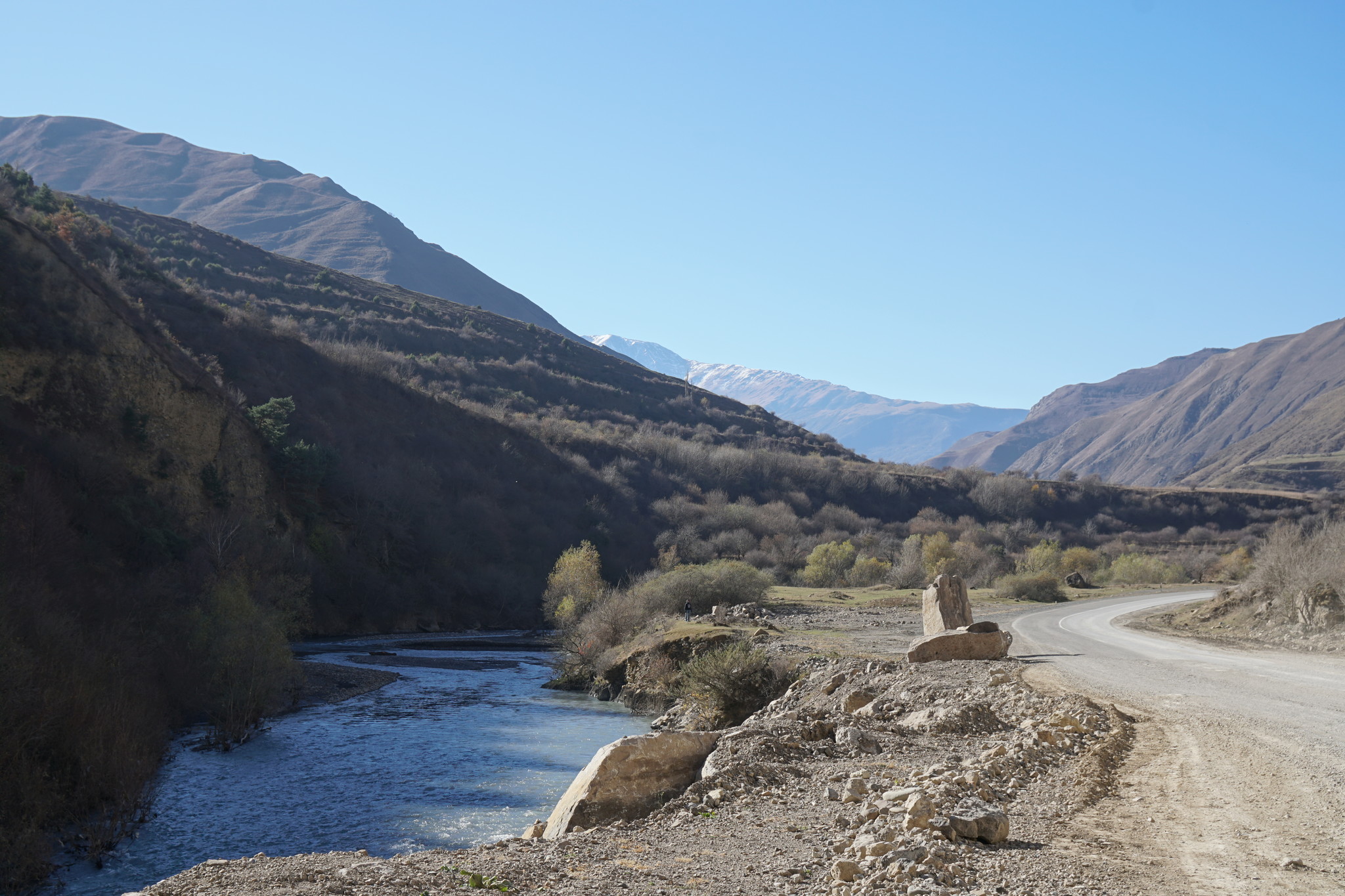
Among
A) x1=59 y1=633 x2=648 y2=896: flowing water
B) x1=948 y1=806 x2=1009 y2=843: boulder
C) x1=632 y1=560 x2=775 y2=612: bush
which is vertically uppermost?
x1=948 y1=806 x2=1009 y2=843: boulder

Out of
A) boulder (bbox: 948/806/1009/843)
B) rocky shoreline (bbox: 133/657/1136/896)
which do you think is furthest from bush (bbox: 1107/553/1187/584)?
boulder (bbox: 948/806/1009/843)

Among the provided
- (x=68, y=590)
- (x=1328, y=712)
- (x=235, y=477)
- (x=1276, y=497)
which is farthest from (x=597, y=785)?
(x=1276, y=497)

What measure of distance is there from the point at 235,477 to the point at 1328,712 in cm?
4940

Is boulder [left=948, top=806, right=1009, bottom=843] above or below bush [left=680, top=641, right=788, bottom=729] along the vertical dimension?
above

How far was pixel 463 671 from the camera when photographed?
39.6 metres

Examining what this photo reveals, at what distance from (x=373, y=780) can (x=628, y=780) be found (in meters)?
11.2

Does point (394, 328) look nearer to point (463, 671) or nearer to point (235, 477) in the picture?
point (235, 477)

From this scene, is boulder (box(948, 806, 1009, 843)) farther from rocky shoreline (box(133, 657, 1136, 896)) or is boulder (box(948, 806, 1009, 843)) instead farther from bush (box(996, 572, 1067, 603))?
bush (box(996, 572, 1067, 603))

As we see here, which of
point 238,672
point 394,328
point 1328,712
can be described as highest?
point 394,328

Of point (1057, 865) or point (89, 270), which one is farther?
point (89, 270)

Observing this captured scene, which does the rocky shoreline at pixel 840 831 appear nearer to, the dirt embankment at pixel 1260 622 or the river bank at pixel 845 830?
the river bank at pixel 845 830

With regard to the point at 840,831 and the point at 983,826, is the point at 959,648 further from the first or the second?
the point at 983,826

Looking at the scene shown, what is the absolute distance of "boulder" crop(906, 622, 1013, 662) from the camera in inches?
844

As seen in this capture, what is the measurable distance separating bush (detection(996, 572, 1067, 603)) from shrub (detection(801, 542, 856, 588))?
17.4 metres
